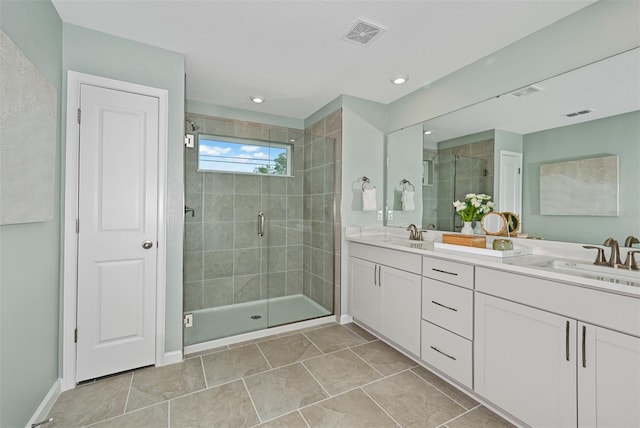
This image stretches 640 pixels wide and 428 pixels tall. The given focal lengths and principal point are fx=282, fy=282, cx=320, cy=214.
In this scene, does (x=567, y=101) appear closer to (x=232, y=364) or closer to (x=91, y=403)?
(x=232, y=364)

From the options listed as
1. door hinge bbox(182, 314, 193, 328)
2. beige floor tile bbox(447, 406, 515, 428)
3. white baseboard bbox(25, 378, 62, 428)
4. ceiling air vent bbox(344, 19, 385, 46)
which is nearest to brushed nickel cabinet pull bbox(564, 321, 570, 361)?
beige floor tile bbox(447, 406, 515, 428)

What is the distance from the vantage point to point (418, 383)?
1964 mm

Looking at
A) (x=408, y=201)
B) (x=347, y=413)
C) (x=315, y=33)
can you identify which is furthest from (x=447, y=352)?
(x=315, y=33)

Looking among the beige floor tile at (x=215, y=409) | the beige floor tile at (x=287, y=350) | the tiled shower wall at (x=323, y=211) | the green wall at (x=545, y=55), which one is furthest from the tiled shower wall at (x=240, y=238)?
the green wall at (x=545, y=55)

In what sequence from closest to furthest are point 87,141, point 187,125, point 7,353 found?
point 7,353
point 87,141
point 187,125

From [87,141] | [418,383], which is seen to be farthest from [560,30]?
[87,141]

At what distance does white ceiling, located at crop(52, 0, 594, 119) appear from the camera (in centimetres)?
172

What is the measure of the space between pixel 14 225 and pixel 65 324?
2.94 feet

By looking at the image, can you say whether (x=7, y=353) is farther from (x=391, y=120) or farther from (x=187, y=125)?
(x=391, y=120)

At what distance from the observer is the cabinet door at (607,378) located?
3.71 feet

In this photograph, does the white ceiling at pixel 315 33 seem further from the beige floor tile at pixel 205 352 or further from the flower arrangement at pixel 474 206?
the beige floor tile at pixel 205 352

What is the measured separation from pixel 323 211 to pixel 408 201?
0.95 m

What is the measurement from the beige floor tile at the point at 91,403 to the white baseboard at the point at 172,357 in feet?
0.82

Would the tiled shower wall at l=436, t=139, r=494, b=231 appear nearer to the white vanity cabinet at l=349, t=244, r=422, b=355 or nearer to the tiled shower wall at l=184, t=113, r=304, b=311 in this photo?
the white vanity cabinet at l=349, t=244, r=422, b=355
